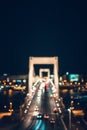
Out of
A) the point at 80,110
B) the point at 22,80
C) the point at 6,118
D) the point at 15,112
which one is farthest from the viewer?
the point at 22,80

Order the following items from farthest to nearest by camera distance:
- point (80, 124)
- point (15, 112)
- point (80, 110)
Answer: point (80, 110), point (15, 112), point (80, 124)

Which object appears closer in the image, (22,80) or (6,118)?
(6,118)

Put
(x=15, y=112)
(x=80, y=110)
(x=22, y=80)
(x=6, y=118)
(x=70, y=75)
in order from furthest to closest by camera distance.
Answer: (x=70, y=75), (x=22, y=80), (x=80, y=110), (x=15, y=112), (x=6, y=118)

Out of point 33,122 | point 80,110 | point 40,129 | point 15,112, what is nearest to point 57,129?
point 40,129

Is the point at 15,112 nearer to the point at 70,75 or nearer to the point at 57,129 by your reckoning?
the point at 57,129

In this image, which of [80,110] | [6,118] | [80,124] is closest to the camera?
[80,124]

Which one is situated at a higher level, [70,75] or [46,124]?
[70,75]

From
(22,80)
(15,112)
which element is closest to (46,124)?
(15,112)

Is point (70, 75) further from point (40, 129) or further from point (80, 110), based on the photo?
point (40, 129)

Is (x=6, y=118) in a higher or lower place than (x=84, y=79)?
lower

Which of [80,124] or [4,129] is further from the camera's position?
[80,124]
